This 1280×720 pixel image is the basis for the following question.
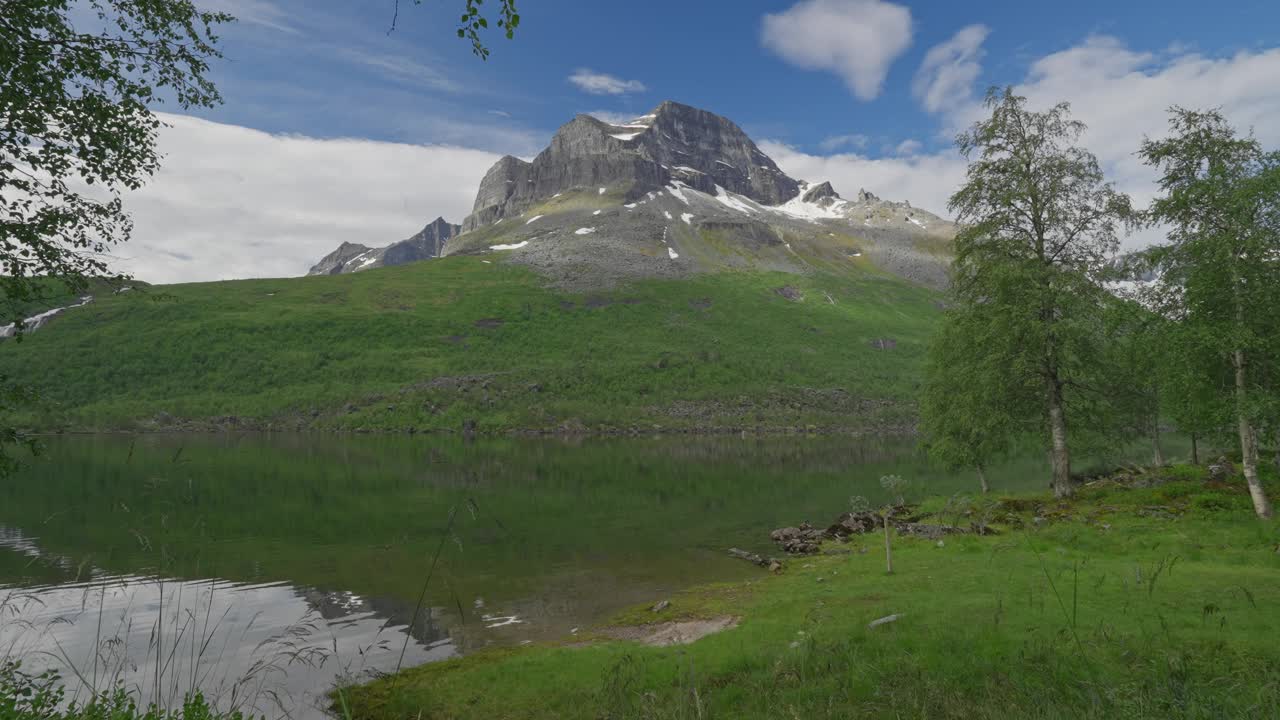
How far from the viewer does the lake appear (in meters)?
14.9

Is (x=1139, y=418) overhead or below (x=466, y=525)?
overhead

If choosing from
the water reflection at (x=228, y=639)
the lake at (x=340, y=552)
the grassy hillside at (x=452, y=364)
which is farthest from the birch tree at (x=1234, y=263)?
the grassy hillside at (x=452, y=364)

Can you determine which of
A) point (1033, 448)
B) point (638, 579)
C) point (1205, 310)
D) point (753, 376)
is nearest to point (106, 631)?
point (638, 579)

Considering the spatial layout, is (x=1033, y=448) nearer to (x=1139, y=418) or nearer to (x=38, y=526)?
(x=1139, y=418)

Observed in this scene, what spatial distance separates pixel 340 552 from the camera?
29.5 metres

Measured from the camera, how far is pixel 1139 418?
149 ft

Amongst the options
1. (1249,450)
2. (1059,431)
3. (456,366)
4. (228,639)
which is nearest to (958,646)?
(228,639)

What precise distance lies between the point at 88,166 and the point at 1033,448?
49.5 meters

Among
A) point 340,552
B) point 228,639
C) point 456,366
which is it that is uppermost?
point 456,366

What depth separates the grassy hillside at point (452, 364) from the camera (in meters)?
128

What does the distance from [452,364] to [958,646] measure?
150866 mm

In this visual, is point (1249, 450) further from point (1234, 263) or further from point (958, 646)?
point (958, 646)

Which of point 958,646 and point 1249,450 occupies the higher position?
point 1249,450

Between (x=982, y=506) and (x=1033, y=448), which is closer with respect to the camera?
(x=982, y=506)
